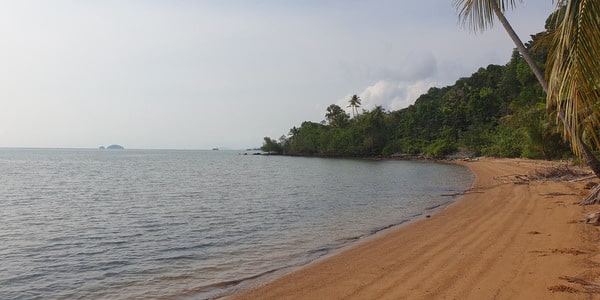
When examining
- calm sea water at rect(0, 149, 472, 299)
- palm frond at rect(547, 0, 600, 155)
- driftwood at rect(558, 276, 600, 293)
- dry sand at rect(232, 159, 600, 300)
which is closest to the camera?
palm frond at rect(547, 0, 600, 155)

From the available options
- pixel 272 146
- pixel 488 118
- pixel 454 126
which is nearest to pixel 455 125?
pixel 454 126

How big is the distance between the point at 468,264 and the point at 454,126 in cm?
8858

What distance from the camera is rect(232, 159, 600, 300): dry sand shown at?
6.99 m

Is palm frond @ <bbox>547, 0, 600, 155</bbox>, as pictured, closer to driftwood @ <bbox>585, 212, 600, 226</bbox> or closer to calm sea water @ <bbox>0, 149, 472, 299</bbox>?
calm sea water @ <bbox>0, 149, 472, 299</bbox>

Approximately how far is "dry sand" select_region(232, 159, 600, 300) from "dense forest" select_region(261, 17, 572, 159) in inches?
1557


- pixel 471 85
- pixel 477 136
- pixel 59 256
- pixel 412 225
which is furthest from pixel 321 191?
pixel 471 85

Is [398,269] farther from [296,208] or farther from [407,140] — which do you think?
[407,140]

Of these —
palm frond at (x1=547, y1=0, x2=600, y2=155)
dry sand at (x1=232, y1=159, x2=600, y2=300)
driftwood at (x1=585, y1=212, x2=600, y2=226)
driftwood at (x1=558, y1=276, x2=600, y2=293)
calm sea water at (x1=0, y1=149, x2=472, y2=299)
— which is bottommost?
calm sea water at (x1=0, y1=149, x2=472, y2=299)

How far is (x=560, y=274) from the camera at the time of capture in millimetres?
7270

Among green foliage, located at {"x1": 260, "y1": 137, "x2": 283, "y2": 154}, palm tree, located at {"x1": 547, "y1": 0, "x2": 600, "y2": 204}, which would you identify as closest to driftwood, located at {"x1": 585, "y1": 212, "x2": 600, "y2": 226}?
palm tree, located at {"x1": 547, "y1": 0, "x2": 600, "y2": 204}

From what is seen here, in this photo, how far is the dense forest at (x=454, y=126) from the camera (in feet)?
213

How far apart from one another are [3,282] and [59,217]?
10.3 m

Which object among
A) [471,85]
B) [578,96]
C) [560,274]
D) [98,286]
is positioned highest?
[471,85]

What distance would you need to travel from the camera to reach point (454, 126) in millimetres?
91000
